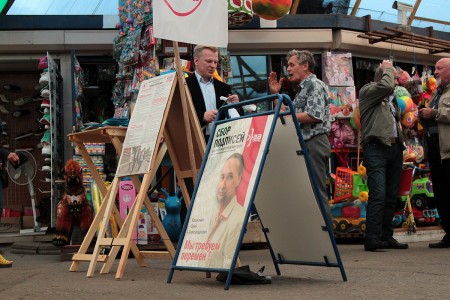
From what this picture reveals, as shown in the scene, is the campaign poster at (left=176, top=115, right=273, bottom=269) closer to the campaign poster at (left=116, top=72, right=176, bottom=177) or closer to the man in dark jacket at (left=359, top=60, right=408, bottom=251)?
the campaign poster at (left=116, top=72, right=176, bottom=177)

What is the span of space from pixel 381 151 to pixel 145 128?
9.93 ft

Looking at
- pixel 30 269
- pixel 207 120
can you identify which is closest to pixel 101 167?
pixel 30 269

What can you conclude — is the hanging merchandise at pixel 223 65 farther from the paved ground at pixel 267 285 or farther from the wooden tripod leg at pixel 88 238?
the wooden tripod leg at pixel 88 238

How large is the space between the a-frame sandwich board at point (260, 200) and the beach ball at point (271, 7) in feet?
16.6

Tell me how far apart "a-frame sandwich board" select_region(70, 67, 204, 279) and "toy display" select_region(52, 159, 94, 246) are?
85.3 inches

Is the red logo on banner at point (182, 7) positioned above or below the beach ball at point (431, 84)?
above

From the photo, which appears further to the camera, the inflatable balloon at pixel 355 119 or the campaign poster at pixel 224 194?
the inflatable balloon at pixel 355 119

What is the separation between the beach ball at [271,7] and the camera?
1085 cm

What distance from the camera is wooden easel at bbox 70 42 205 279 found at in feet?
21.4

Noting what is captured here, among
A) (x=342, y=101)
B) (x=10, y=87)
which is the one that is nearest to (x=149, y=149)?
(x=342, y=101)

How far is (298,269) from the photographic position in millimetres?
6836

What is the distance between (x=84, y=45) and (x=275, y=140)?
7600mm

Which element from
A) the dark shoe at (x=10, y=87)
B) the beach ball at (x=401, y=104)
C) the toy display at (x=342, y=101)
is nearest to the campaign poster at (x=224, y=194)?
the beach ball at (x=401, y=104)

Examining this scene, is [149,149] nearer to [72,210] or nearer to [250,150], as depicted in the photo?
[250,150]
